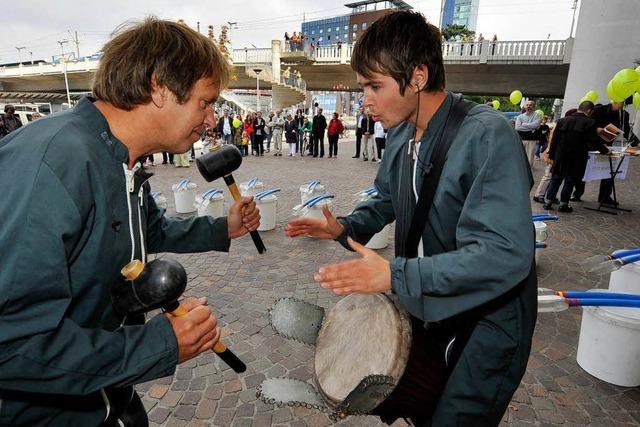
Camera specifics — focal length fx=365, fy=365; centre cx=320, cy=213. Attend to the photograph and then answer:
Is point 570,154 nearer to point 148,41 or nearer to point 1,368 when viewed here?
point 148,41

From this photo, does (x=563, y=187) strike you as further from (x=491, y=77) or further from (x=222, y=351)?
(x=491, y=77)

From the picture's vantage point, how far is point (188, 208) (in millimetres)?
7938

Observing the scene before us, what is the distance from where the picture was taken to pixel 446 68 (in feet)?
96.0

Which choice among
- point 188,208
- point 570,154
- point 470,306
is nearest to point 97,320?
point 470,306

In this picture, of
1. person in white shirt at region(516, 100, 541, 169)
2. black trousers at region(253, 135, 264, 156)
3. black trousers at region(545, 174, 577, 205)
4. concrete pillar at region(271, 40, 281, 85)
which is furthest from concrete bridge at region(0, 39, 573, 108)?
black trousers at region(545, 174, 577, 205)

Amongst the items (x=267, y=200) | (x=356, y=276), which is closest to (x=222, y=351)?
(x=356, y=276)

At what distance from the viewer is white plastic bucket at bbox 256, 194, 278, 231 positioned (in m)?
6.62

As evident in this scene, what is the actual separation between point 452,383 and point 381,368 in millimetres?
352

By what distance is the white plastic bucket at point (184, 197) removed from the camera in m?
7.81

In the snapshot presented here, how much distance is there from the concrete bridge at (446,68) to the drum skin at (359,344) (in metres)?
19.3

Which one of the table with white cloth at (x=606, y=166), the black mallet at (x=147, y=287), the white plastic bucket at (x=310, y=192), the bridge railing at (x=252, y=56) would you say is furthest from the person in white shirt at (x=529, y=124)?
the bridge railing at (x=252, y=56)

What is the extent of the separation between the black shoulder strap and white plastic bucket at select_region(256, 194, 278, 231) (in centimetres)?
514

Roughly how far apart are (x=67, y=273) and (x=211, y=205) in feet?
19.0

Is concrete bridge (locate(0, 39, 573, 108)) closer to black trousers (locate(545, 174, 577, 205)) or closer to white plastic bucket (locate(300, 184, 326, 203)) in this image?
white plastic bucket (locate(300, 184, 326, 203))
